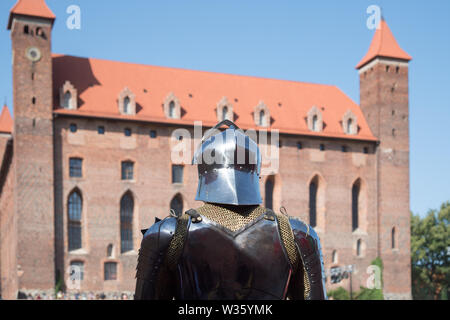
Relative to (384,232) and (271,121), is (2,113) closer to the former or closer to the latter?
(271,121)

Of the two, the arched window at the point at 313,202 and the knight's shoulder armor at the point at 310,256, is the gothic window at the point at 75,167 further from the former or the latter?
the knight's shoulder armor at the point at 310,256

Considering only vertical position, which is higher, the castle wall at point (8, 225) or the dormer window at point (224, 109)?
the dormer window at point (224, 109)

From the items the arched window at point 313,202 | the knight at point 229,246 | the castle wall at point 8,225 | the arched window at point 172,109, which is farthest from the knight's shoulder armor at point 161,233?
the arched window at point 313,202

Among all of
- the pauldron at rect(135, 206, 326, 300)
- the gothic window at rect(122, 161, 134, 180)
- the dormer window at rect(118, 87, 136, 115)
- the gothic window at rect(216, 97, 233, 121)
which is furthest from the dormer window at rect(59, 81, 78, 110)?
the pauldron at rect(135, 206, 326, 300)

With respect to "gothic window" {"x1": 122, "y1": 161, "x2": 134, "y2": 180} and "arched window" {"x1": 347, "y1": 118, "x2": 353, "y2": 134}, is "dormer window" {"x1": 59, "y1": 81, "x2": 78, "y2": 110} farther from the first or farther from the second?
"arched window" {"x1": 347, "y1": 118, "x2": 353, "y2": 134}

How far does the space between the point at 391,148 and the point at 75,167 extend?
21.2 metres

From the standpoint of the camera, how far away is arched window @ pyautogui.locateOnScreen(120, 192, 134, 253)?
43.9 m

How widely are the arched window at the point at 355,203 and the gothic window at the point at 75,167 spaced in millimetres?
18289

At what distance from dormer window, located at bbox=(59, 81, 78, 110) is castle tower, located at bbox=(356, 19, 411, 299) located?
2034 centimetres

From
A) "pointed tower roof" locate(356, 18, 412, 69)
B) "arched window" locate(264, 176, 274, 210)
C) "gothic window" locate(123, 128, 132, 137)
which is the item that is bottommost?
"arched window" locate(264, 176, 274, 210)

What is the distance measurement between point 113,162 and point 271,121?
1158 centimetres

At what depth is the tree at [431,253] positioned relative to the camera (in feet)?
192
